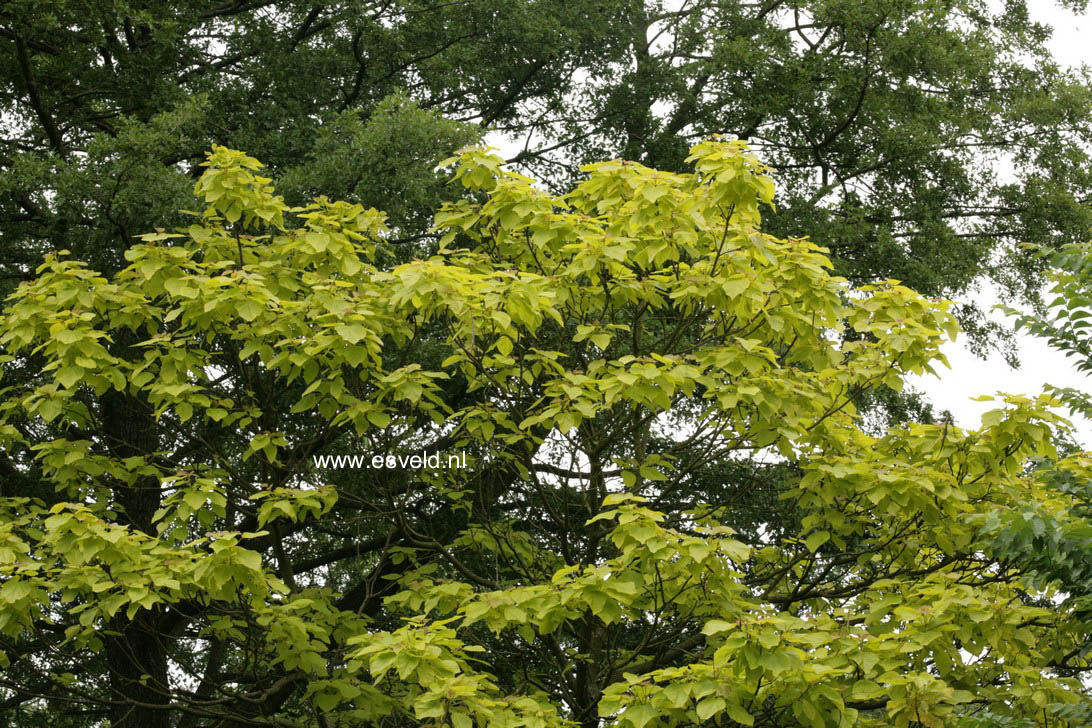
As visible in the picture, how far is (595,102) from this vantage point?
44.6 ft

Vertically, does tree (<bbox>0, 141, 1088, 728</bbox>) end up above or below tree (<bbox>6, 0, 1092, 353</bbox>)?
below

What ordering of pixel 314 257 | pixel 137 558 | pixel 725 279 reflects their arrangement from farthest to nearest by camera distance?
pixel 314 257 → pixel 725 279 → pixel 137 558

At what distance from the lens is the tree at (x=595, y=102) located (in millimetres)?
10172

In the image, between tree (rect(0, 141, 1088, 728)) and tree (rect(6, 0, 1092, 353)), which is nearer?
tree (rect(0, 141, 1088, 728))

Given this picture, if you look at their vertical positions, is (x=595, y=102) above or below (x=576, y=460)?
above

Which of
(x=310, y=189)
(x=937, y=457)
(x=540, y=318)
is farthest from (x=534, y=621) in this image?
(x=310, y=189)

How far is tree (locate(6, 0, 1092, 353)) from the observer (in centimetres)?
1017

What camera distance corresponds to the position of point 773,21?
1438 cm

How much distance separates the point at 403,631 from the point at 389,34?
7474 mm

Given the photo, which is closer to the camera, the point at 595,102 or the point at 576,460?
the point at 576,460

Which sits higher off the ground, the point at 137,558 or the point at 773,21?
the point at 773,21

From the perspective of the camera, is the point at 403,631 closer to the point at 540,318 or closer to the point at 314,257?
the point at 540,318

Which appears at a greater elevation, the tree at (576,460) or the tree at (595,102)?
the tree at (595,102)

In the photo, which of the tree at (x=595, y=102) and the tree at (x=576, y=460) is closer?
the tree at (x=576, y=460)
